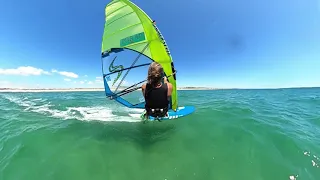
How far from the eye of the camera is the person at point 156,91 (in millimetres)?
4037

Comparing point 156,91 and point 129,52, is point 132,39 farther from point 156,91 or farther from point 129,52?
point 156,91

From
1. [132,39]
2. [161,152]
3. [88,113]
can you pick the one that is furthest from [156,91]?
[88,113]

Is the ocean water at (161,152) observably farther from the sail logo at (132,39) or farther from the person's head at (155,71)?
the sail logo at (132,39)

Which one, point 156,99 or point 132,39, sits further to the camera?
point 132,39

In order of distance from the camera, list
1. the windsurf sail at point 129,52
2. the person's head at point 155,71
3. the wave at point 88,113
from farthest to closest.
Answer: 1. the wave at point 88,113
2. the windsurf sail at point 129,52
3. the person's head at point 155,71

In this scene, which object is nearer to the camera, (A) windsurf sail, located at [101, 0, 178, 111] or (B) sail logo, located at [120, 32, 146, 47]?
(A) windsurf sail, located at [101, 0, 178, 111]

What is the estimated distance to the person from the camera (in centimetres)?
404

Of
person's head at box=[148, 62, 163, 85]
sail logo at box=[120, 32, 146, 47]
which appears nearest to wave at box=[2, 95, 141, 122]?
sail logo at box=[120, 32, 146, 47]

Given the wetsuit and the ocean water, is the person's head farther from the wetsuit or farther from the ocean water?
the ocean water

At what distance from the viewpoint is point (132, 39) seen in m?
7.07

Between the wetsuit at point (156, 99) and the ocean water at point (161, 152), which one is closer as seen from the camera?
the ocean water at point (161, 152)

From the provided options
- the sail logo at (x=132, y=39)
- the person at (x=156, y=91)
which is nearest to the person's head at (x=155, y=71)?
the person at (x=156, y=91)

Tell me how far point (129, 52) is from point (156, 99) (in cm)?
377

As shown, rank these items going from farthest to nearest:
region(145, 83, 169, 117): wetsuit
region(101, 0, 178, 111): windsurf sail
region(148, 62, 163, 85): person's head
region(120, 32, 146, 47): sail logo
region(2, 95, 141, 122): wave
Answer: region(2, 95, 141, 122): wave, region(120, 32, 146, 47): sail logo, region(101, 0, 178, 111): windsurf sail, region(145, 83, 169, 117): wetsuit, region(148, 62, 163, 85): person's head
